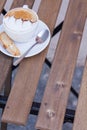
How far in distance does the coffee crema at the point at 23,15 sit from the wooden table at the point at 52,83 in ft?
0.32

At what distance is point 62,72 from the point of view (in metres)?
0.93

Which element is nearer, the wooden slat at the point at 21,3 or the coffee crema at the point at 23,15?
the coffee crema at the point at 23,15

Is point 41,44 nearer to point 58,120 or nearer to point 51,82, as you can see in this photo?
point 51,82

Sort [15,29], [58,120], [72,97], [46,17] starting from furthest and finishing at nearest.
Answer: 1. [72,97]
2. [46,17]
3. [15,29]
4. [58,120]

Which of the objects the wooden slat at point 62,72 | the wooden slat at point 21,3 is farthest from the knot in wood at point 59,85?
the wooden slat at point 21,3

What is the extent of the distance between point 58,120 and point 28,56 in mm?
221

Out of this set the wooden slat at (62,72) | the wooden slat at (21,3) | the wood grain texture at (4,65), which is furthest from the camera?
the wooden slat at (21,3)

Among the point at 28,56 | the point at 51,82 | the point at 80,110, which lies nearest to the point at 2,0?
the point at 28,56

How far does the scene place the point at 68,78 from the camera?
0.91 m

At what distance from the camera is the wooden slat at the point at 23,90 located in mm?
833

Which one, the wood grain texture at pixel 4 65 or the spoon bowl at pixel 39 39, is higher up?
the spoon bowl at pixel 39 39

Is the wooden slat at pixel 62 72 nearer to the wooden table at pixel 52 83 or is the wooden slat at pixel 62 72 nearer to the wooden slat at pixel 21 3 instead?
the wooden table at pixel 52 83

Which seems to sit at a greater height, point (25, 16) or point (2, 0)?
point (2, 0)

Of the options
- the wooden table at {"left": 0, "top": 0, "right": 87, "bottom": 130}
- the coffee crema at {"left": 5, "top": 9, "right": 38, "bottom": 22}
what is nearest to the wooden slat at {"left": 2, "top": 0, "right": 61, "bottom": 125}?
the wooden table at {"left": 0, "top": 0, "right": 87, "bottom": 130}
